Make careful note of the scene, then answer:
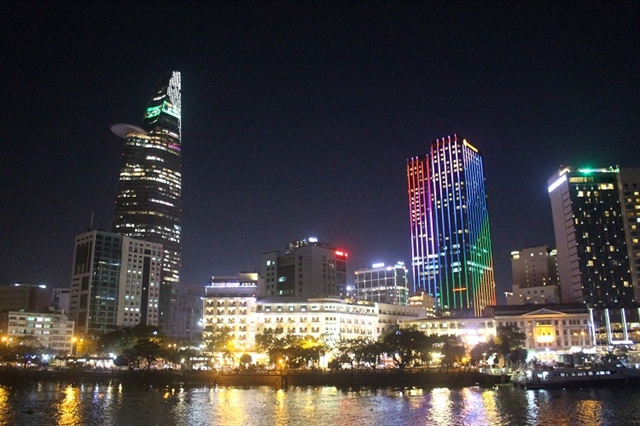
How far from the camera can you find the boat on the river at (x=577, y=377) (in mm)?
126938

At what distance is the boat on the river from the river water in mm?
6133

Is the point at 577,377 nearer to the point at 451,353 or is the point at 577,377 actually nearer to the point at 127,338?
the point at 451,353

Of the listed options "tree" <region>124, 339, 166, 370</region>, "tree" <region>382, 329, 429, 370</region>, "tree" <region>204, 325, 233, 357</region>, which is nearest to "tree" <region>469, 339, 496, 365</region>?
"tree" <region>382, 329, 429, 370</region>

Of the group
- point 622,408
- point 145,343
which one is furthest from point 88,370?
point 622,408

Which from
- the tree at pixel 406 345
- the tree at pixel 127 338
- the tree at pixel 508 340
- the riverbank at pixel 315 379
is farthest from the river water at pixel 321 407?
the tree at pixel 127 338

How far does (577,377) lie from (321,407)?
67469 mm

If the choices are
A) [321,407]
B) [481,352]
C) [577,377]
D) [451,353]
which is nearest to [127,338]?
[451,353]

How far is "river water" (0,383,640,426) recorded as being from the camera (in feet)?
263

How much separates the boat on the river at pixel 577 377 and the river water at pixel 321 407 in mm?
6133

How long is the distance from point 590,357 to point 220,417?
114 meters

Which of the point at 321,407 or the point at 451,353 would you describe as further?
the point at 451,353

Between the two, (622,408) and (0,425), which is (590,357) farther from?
(0,425)

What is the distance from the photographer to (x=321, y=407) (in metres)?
93.9

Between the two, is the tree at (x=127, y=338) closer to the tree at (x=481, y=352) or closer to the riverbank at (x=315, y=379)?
the riverbank at (x=315, y=379)
